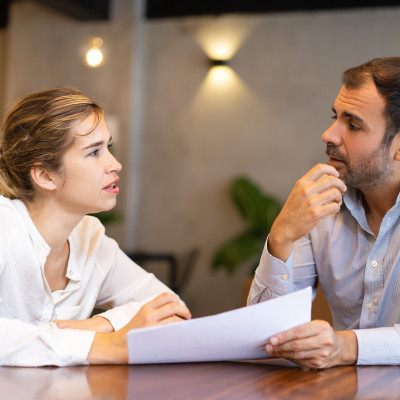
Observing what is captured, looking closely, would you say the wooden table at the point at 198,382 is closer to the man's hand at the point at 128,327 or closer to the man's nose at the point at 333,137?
the man's hand at the point at 128,327

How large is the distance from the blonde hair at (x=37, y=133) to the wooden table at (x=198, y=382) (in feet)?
2.30

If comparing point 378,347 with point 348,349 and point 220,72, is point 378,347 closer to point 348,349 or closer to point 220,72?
point 348,349

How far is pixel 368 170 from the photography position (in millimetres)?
1949

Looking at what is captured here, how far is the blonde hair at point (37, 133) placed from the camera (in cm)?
182

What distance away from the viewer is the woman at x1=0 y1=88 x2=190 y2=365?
172cm

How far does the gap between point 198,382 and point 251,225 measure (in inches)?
214

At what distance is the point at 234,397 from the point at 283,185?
555 cm

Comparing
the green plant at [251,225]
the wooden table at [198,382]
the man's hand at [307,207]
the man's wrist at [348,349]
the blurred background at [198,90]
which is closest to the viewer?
the wooden table at [198,382]

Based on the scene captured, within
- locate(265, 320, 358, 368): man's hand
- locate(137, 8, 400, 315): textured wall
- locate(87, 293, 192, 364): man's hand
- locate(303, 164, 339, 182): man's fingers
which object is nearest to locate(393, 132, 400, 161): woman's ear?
locate(303, 164, 339, 182): man's fingers

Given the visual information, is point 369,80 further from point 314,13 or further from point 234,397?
point 314,13

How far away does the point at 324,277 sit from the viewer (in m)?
2.05

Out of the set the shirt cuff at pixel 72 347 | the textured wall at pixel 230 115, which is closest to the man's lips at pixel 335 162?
the shirt cuff at pixel 72 347

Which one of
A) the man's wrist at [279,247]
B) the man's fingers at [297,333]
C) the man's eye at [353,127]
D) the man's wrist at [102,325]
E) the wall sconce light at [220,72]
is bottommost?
the man's wrist at [102,325]

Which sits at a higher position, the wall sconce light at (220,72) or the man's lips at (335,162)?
the wall sconce light at (220,72)
